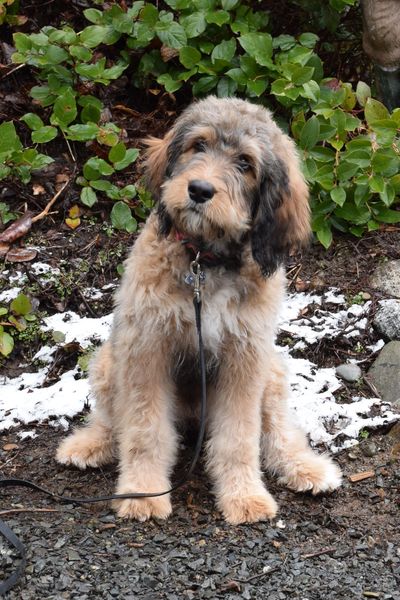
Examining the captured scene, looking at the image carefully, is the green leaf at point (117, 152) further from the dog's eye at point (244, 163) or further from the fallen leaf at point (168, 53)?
the dog's eye at point (244, 163)

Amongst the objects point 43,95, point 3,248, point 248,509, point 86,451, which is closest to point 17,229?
point 3,248

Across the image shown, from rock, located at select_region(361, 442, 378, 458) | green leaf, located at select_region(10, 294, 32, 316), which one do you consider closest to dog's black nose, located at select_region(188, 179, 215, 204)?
rock, located at select_region(361, 442, 378, 458)

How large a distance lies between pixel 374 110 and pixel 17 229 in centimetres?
278

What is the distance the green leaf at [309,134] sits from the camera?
6.21 m

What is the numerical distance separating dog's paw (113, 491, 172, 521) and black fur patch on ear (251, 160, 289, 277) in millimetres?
1249

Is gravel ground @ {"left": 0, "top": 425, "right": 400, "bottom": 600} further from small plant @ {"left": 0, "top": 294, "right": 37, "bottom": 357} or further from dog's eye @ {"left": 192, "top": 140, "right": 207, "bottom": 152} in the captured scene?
dog's eye @ {"left": 192, "top": 140, "right": 207, "bottom": 152}

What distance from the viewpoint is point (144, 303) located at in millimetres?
4223

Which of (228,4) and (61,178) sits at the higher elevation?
(228,4)

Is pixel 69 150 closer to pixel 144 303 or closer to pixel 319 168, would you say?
pixel 319 168

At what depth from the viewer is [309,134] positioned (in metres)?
6.28

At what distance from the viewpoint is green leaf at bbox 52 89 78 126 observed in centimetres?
634

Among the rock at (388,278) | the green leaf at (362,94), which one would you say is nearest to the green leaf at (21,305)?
the rock at (388,278)

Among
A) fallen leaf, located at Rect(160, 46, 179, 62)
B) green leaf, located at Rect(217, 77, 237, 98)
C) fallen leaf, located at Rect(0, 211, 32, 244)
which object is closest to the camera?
fallen leaf, located at Rect(0, 211, 32, 244)

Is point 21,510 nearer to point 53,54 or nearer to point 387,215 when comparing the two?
point 53,54
